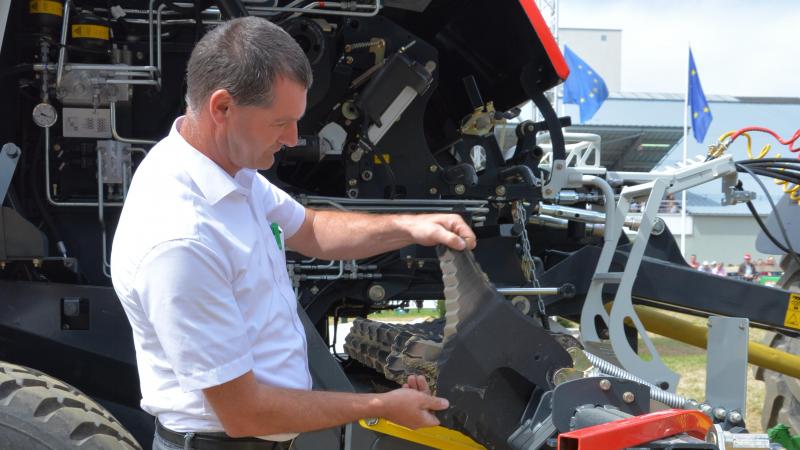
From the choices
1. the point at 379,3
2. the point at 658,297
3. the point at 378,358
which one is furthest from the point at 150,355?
the point at 658,297

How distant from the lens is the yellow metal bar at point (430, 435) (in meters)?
3.34

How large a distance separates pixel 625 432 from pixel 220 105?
1.41 meters

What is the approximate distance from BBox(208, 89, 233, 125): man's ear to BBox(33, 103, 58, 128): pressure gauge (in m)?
1.79

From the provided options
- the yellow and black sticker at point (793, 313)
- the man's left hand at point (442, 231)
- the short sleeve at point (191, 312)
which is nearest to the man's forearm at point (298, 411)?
the short sleeve at point (191, 312)

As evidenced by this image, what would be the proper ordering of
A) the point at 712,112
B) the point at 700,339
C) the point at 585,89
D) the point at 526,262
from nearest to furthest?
1. the point at 526,262
2. the point at 700,339
3. the point at 585,89
4. the point at 712,112

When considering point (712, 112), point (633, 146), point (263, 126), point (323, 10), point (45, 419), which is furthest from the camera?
point (712, 112)

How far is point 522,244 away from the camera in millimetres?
4332

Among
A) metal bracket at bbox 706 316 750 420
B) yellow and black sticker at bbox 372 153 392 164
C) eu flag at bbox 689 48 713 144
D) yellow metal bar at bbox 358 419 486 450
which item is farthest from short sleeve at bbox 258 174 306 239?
eu flag at bbox 689 48 713 144

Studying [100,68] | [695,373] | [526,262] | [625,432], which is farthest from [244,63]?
[695,373]

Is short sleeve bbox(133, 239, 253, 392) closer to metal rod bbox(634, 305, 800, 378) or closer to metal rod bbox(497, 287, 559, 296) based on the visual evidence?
metal rod bbox(497, 287, 559, 296)

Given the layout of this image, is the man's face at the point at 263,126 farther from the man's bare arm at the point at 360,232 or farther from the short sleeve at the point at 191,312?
the man's bare arm at the point at 360,232

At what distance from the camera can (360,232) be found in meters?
2.92

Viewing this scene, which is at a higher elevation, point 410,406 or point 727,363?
point 410,406

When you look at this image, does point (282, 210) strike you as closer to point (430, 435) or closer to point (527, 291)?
point (430, 435)
